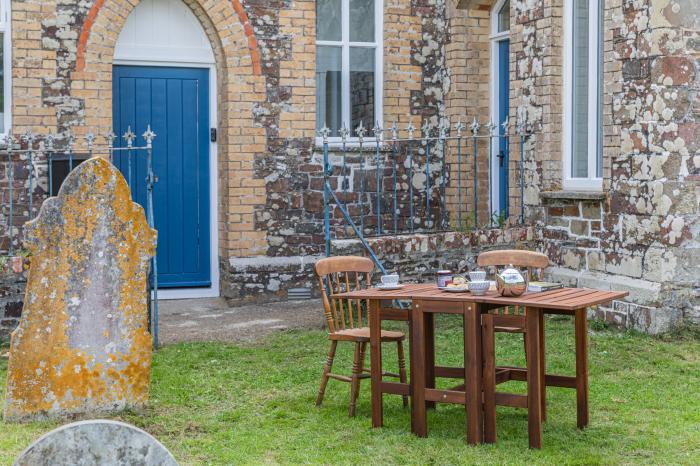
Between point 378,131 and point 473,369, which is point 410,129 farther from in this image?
point 473,369

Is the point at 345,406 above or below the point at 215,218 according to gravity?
below

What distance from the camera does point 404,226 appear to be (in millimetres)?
12398

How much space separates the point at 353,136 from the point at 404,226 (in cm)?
126

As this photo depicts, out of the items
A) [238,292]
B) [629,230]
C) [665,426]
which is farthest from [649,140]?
[238,292]

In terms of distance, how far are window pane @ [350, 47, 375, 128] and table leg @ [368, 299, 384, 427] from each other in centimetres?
632

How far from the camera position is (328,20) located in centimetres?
1222

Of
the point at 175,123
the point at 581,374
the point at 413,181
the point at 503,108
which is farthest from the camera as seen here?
the point at 413,181

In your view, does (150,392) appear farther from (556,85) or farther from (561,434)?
(556,85)

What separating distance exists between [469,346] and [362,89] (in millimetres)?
6932

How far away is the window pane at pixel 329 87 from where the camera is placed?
39.9 feet

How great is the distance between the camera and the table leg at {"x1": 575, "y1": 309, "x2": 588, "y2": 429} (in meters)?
6.22

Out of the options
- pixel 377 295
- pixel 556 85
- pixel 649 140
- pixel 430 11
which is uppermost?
pixel 430 11

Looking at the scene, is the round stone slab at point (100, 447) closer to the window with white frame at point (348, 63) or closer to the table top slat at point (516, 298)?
the table top slat at point (516, 298)

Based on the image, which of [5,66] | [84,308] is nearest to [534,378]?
[84,308]
